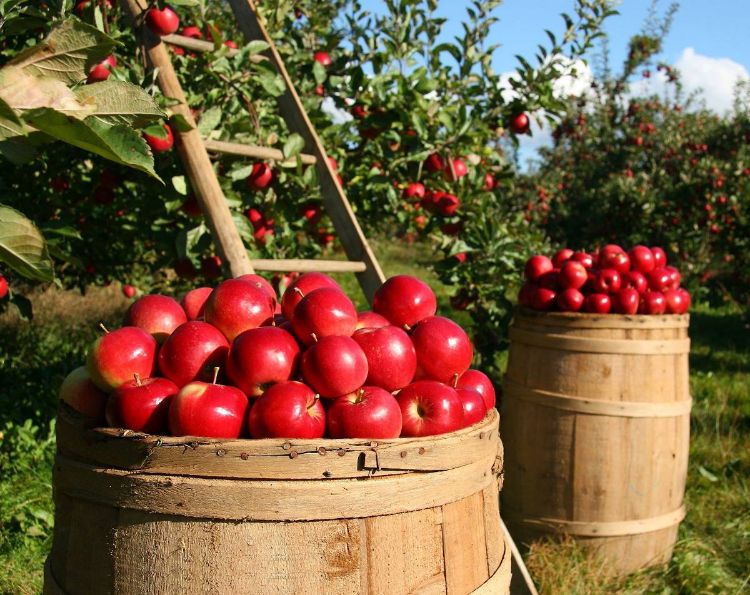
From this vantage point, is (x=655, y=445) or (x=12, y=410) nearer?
(x=655, y=445)

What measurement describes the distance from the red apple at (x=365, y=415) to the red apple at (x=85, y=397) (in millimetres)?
417

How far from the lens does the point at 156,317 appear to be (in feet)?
4.95

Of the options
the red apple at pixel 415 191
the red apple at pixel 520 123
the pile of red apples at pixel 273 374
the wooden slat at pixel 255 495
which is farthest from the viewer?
the red apple at pixel 520 123

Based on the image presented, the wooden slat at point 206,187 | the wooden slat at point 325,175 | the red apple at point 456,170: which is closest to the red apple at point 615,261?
the red apple at point 456,170

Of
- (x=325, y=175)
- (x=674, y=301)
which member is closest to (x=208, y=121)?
(x=325, y=175)

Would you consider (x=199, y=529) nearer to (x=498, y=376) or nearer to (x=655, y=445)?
(x=655, y=445)

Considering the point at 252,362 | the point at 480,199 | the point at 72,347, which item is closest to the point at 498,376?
the point at 480,199

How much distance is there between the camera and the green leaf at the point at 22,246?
0.90 m

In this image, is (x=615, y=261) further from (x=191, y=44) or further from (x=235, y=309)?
(x=235, y=309)

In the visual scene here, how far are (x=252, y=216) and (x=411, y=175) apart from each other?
103cm

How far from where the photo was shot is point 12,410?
329cm

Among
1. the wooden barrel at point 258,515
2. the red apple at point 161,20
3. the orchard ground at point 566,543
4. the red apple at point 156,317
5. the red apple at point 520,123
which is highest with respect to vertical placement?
the red apple at point 161,20

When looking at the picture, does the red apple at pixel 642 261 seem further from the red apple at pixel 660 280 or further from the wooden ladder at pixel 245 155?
the wooden ladder at pixel 245 155

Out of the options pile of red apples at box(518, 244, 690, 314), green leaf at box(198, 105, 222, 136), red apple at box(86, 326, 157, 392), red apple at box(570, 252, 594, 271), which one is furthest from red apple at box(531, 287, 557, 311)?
red apple at box(86, 326, 157, 392)
